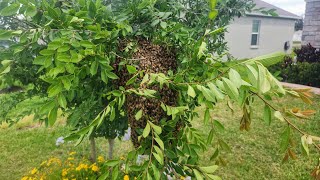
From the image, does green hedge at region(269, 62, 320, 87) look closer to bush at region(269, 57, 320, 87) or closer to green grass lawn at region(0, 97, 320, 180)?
bush at region(269, 57, 320, 87)

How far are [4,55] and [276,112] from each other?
163 cm

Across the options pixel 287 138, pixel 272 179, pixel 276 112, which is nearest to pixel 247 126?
pixel 287 138

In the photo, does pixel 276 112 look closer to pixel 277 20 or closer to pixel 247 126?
pixel 247 126

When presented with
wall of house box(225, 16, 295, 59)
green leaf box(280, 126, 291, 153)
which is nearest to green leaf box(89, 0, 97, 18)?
green leaf box(280, 126, 291, 153)

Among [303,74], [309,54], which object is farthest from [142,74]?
[309,54]

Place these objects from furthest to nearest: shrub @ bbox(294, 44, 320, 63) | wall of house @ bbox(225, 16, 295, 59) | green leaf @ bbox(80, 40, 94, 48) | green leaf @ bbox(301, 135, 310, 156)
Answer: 1. wall of house @ bbox(225, 16, 295, 59)
2. shrub @ bbox(294, 44, 320, 63)
3. green leaf @ bbox(80, 40, 94, 48)
4. green leaf @ bbox(301, 135, 310, 156)

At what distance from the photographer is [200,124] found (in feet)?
19.1

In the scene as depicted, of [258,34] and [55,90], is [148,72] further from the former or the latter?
[258,34]

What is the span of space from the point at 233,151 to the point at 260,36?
15.7 meters

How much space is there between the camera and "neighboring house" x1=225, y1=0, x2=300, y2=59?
17219mm

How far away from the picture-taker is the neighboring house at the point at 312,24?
999cm

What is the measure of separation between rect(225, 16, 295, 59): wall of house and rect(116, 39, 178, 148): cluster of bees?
15.1 meters

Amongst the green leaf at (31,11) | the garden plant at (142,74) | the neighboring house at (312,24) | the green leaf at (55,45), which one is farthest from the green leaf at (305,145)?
the neighboring house at (312,24)

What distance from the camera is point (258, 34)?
729 inches
